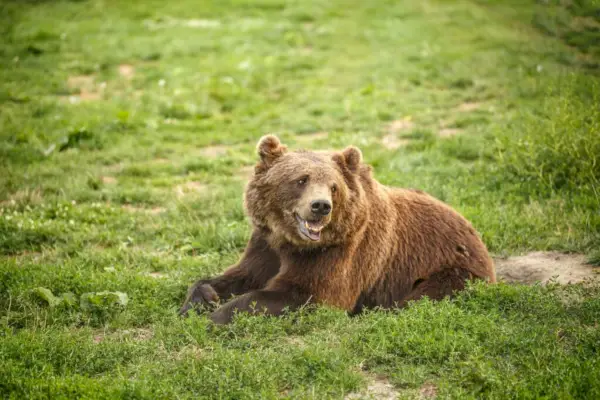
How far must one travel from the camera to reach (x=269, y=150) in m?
6.59

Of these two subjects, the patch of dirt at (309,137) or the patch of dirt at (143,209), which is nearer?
the patch of dirt at (143,209)

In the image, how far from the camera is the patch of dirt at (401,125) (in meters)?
12.3

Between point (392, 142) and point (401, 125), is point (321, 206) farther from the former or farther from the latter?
point (401, 125)

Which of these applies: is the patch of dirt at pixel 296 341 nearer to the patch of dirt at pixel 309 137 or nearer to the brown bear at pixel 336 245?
the brown bear at pixel 336 245

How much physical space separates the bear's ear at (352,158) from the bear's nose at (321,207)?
829 mm

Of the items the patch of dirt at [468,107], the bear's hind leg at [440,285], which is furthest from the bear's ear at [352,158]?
the patch of dirt at [468,107]

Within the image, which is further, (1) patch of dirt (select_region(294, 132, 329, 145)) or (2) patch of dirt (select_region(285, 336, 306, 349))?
(1) patch of dirt (select_region(294, 132, 329, 145))

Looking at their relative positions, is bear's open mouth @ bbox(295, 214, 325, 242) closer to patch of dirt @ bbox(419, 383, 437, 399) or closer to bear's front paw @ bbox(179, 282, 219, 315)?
bear's front paw @ bbox(179, 282, 219, 315)

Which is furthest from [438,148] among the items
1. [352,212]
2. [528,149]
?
[352,212]

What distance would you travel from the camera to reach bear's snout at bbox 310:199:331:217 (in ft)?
19.3

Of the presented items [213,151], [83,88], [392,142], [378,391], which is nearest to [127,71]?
[83,88]

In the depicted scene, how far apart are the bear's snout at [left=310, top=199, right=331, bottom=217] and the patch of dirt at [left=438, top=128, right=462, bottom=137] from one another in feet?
21.2

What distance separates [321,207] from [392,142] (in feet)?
20.1

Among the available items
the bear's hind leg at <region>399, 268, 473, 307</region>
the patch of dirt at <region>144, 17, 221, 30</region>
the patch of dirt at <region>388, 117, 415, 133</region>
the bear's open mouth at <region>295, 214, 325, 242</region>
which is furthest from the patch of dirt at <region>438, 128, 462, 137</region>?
the patch of dirt at <region>144, 17, 221, 30</region>
